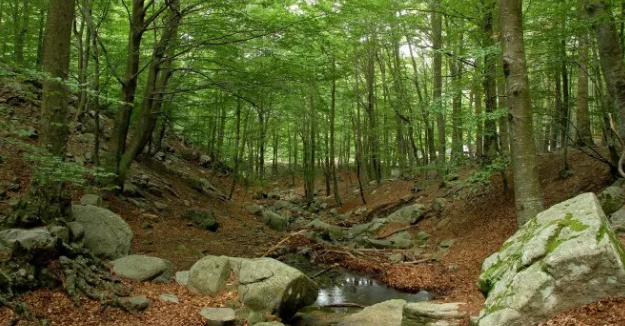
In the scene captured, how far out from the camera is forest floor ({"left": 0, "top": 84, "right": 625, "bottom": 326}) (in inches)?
213

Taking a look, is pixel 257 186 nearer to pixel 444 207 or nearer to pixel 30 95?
pixel 444 207

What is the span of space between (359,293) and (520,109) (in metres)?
5.20

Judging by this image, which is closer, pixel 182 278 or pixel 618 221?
pixel 618 221

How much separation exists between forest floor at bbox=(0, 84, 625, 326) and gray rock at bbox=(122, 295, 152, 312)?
120 millimetres

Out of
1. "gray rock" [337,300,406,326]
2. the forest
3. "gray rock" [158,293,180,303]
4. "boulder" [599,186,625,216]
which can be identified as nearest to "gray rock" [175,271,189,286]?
the forest

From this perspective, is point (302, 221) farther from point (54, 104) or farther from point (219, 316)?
point (54, 104)

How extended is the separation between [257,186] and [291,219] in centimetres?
917

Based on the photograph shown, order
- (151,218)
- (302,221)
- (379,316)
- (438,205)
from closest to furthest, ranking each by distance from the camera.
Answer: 1. (379,316)
2. (151,218)
3. (438,205)
4. (302,221)

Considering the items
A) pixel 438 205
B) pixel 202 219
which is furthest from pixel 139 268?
pixel 438 205

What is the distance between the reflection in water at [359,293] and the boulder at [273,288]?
4.03 feet

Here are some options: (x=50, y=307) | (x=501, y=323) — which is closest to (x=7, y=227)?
(x=50, y=307)

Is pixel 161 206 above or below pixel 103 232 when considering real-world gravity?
above

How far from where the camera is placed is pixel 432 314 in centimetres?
563

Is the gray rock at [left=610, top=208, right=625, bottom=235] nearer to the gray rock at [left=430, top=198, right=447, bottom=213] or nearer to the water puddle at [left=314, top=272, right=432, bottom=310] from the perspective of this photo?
the water puddle at [left=314, top=272, right=432, bottom=310]
